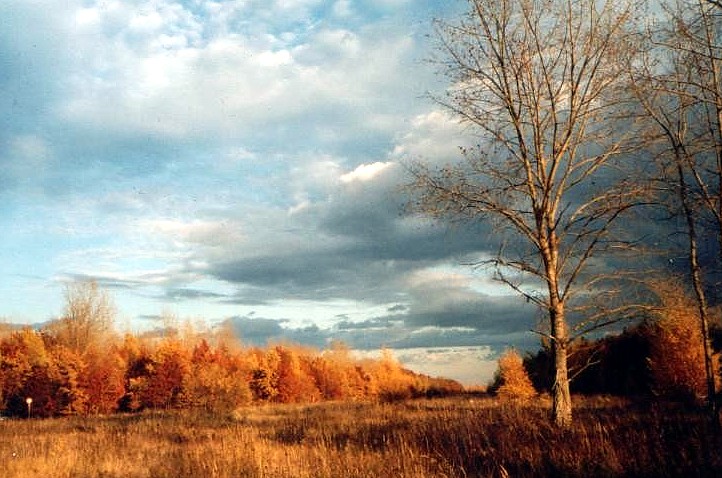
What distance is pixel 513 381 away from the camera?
40156mm

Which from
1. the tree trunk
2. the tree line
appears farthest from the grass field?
the tree line

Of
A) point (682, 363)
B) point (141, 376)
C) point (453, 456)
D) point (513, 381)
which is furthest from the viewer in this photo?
point (141, 376)

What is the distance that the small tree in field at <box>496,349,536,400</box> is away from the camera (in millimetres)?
38719

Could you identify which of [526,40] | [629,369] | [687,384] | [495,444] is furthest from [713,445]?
[629,369]

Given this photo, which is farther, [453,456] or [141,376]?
[141,376]

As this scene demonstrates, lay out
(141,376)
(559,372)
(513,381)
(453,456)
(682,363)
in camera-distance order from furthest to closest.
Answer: (141,376) < (513,381) < (682,363) < (559,372) < (453,456)

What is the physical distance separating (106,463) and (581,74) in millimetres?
13148

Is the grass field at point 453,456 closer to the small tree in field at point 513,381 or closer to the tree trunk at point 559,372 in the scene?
the tree trunk at point 559,372

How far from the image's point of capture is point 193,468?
10188 mm

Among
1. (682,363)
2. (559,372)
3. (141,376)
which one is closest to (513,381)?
(682,363)

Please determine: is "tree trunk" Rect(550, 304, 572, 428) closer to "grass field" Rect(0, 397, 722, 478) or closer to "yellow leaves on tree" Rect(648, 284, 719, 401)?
"grass field" Rect(0, 397, 722, 478)

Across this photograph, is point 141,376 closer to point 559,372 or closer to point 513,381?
point 513,381

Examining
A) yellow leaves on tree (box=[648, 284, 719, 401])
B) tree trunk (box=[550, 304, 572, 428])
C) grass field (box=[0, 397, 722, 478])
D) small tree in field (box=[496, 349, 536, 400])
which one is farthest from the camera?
small tree in field (box=[496, 349, 536, 400])

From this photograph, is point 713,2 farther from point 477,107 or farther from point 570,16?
point 477,107
